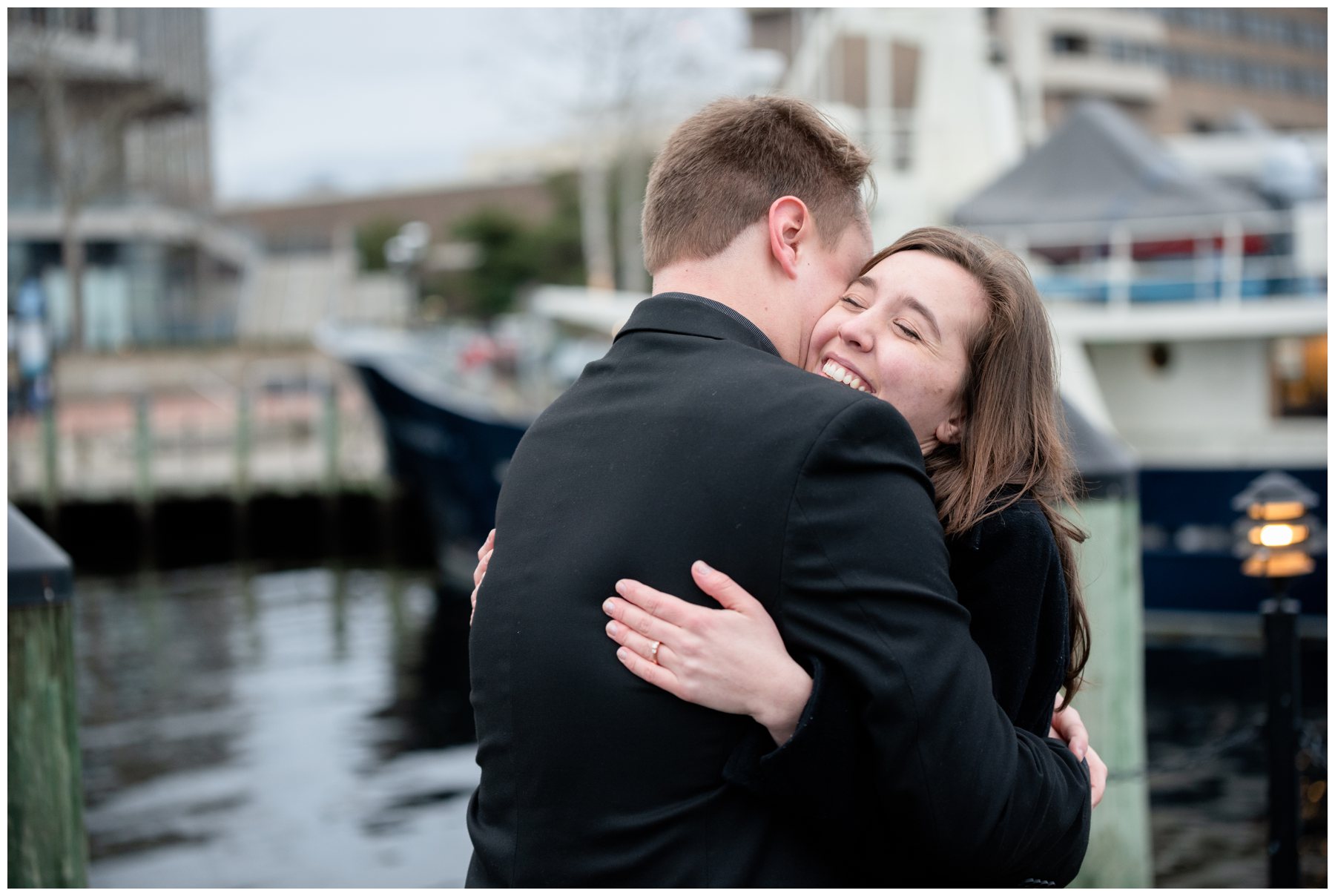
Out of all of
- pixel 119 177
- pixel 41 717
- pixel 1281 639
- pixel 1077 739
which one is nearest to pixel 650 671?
pixel 1077 739

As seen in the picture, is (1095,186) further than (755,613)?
Yes

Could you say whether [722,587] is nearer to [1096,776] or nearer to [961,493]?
[961,493]

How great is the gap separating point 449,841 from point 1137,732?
184 inches

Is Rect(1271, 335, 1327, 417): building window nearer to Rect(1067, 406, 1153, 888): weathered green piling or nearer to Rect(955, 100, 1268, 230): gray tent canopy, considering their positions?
Rect(955, 100, 1268, 230): gray tent canopy

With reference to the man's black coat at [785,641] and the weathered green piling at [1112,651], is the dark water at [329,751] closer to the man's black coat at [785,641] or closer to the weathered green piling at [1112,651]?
the weathered green piling at [1112,651]

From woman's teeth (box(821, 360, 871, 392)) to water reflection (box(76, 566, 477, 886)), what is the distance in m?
6.38

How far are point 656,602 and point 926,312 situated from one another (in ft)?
2.19

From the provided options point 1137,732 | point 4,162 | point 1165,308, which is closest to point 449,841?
point 1137,732

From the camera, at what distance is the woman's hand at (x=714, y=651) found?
1710mm

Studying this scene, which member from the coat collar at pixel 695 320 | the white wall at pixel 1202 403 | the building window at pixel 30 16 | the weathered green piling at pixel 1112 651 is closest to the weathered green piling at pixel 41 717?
the coat collar at pixel 695 320

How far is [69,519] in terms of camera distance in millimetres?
20516

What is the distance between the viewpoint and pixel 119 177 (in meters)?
39.2

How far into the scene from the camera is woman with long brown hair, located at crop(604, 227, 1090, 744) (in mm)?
1729

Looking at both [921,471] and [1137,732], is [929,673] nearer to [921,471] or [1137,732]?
[921,471]
